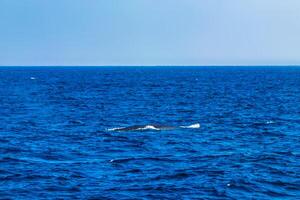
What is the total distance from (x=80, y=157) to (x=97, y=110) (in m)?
34.8

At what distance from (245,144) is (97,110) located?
1261 inches

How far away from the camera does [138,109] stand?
235ft

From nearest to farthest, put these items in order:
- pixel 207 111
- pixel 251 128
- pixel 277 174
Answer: pixel 277 174 → pixel 251 128 → pixel 207 111

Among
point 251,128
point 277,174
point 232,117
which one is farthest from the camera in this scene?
point 232,117

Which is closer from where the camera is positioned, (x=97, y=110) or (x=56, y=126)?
(x=56, y=126)

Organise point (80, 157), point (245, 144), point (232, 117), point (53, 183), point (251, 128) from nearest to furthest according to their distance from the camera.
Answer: point (53, 183) < point (80, 157) < point (245, 144) < point (251, 128) < point (232, 117)

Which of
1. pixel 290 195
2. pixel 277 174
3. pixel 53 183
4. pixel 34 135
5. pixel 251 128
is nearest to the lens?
pixel 290 195

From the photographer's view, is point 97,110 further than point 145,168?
Yes

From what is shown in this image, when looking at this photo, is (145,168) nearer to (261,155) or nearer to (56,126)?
(261,155)

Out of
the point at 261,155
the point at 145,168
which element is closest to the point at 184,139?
the point at 261,155

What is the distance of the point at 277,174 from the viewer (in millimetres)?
29938

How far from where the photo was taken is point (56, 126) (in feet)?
168

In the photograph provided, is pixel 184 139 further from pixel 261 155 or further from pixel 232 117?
pixel 232 117

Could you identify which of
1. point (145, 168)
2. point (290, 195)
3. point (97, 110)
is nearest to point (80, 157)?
point (145, 168)
